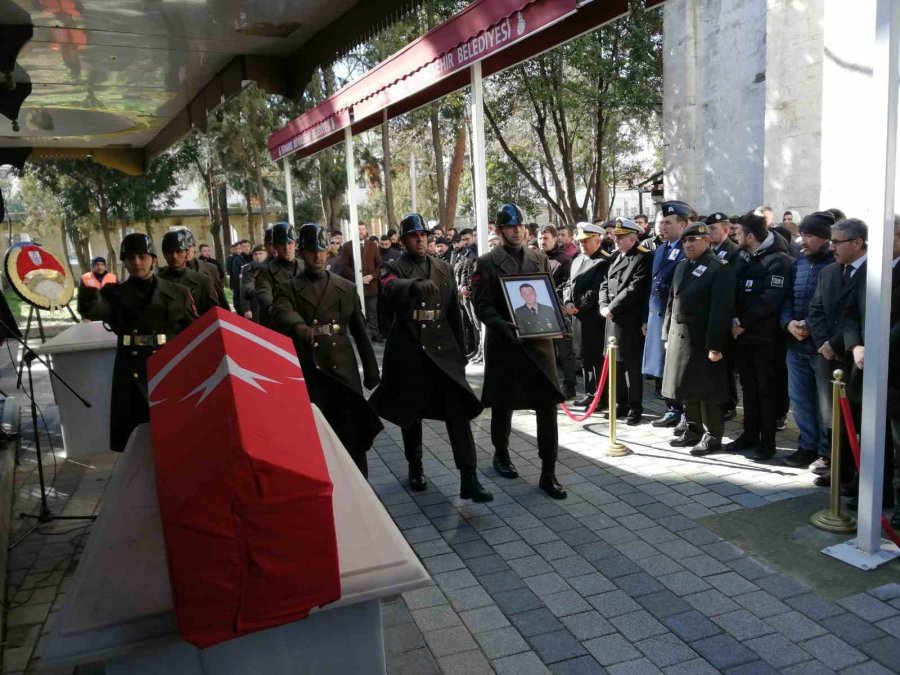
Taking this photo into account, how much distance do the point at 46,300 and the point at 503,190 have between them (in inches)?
933

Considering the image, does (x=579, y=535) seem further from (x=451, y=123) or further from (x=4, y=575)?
(x=451, y=123)

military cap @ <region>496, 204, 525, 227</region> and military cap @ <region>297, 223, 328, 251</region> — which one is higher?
military cap @ <region>496, 204, 525, 227</region>

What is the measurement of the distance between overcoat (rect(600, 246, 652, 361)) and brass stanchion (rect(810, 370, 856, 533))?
2.72 meters

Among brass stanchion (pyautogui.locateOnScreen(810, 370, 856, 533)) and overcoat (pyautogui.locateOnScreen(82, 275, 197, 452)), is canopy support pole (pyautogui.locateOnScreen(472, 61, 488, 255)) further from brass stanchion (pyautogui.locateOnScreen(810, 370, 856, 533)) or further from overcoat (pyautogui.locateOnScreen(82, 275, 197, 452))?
brass stanchion (pyautogui.locateOnScreen(810, 370, 856, 533))

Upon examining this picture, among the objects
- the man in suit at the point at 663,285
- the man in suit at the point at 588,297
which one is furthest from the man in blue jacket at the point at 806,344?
the man in suit at the point at 588,297

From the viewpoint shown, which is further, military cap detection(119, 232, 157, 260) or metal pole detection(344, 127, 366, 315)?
metal pole detection(344, 127, 366, 315)

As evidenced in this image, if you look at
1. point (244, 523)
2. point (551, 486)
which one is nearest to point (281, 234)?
point (551, 486)


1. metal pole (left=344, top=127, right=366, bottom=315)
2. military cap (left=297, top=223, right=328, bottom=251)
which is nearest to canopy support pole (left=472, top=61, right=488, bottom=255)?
military cap (left=297, top=223, right=328, bottom=251)

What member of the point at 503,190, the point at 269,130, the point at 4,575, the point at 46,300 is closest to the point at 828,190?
the point at 46,300

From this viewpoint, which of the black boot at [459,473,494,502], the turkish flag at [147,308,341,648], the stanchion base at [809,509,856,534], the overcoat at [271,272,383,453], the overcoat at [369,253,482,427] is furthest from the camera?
the black boot at [459,473,494,502]

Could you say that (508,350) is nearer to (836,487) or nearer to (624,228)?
(836,487)

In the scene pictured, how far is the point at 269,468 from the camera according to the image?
1383 millimetres

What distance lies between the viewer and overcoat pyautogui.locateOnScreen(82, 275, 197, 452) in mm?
4840

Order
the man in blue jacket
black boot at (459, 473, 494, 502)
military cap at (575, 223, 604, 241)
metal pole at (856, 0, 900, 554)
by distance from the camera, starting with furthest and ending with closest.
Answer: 1. military cap at (575, 223, 604, 241)
2. the man in blue jacket
3. black boot at (459, 473, 494, 502)
4. metal pole at (856, 0, 900, 554)
